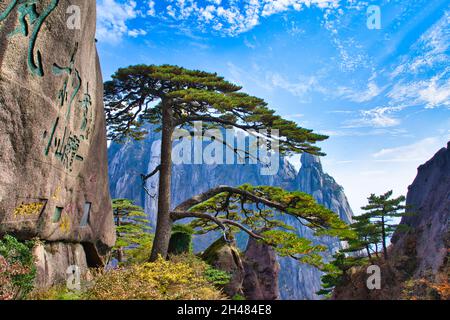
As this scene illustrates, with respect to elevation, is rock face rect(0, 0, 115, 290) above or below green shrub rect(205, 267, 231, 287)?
above

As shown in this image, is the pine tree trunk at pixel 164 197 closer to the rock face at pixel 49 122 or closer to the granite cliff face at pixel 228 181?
the rock face at pixel 49 122

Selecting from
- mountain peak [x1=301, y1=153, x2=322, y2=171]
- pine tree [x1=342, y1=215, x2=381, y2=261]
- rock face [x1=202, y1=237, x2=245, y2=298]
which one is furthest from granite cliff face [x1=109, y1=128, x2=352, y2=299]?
rock face [x1=202, y1=237, x2=245, y2=298]

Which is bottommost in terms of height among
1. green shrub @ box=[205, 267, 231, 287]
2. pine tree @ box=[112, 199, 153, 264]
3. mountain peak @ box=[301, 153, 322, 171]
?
green shrub @ box=[205, 267, 231, 287]

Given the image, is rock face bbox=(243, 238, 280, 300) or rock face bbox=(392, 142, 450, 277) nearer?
rock face bbox=(392, 142, 450, 277)

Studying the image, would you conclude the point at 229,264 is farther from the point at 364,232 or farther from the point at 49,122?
the point at 364,232

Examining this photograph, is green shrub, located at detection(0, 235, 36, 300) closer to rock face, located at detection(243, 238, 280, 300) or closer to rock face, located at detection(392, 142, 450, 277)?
rock face, located at detection(243, 238, 280, 300)

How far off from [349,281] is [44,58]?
82.0 feet

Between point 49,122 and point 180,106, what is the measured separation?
746 centimetres

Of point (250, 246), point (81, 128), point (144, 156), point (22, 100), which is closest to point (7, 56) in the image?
point (22, 100)

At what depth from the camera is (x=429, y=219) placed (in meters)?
23.0

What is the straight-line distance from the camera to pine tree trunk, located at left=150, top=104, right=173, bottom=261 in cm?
1105

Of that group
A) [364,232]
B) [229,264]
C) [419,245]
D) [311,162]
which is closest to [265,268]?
[364,232]

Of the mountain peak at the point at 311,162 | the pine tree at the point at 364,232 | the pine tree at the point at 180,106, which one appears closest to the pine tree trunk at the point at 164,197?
the pine tree at the point at 180,106

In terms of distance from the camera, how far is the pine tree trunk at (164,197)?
11.0m
